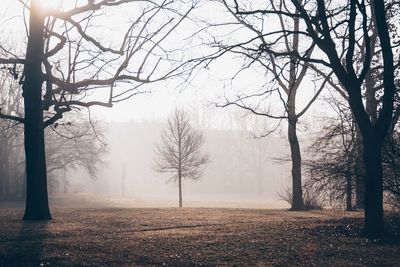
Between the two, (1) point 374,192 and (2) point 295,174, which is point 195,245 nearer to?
(1) point 374,192

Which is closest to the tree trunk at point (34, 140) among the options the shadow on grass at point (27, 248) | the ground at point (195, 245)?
the ground at point (195, 245)

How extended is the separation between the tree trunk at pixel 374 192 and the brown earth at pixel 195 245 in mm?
305

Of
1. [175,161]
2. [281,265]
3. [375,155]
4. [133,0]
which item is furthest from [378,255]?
[175,161]

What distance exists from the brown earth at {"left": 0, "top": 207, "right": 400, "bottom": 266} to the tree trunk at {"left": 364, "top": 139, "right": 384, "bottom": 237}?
31cm

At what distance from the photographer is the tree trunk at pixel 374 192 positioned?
959 centimetres

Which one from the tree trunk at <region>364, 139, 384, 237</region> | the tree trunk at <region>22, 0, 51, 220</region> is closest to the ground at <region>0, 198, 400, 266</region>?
the tree trunk at <region>364, 139, 384, 237</region>

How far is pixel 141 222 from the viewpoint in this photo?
1252cm

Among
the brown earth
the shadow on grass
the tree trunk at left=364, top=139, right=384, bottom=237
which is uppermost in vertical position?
the tree trunk at left=364, top=139, right=384, bottom=237

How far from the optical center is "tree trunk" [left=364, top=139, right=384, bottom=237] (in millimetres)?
9586

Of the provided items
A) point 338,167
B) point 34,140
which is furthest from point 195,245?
point 338,167

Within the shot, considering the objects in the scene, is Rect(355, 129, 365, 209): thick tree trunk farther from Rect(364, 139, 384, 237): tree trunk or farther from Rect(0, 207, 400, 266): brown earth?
Rect(364, 139, 384, 237): tree trunk

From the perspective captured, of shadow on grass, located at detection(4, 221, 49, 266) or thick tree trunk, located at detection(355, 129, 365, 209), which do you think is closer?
shadow on grass, located at detection(4, 221, 49, 266)

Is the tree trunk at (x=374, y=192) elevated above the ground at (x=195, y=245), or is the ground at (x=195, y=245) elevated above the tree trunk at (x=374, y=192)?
the tree trunk at (x=374, y=192)

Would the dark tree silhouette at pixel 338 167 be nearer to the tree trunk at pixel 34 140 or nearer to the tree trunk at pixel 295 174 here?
the tree trunk at pixel 295 174
